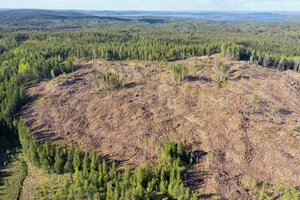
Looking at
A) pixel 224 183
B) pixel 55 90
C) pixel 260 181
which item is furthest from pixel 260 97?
pixel 55 90

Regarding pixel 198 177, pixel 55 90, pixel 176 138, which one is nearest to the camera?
pixel 198 177

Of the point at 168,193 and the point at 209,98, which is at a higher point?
the point at 209,98

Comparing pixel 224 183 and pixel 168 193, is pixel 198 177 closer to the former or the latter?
pixel 224 183

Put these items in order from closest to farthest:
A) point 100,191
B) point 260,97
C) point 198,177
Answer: point 100,191 < point 198,177 < point 260,97

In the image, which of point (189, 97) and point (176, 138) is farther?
point (189, 97)

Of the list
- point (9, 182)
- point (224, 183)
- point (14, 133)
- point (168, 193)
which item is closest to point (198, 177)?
point (224, 183)

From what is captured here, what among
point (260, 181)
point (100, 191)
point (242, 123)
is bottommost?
point (100, 191)
